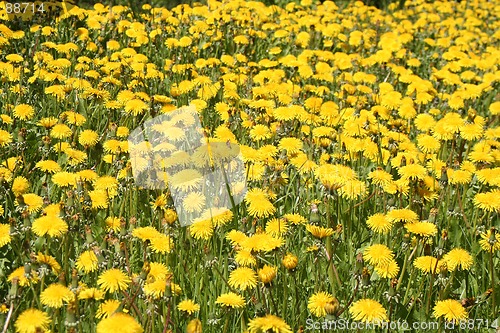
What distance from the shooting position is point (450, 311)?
1979mm

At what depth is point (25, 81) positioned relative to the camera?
3.53 meters

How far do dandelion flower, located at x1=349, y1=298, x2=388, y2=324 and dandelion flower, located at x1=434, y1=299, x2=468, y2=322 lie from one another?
0.22 metres

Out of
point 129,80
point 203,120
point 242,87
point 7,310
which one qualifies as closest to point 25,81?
point 129,80

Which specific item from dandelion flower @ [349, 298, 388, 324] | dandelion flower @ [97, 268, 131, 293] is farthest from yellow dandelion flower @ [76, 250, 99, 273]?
dandelion flower @ [349, 298, 388, 324]

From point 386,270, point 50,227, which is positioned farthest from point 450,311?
point 50,227

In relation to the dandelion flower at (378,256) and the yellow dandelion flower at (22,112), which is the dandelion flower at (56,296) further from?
the yellow dandelion flower at (22,112)

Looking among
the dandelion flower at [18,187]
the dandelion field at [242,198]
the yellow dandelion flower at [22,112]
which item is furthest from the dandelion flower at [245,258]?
the yellow dandelion flower at [22,112]

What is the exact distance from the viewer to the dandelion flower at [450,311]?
6.47 feet

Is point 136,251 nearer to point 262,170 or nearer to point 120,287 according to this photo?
point 120,287

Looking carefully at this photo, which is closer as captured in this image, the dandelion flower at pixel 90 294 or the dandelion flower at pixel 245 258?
the dandelion flower at pixel 90 294

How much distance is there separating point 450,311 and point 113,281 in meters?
1.02

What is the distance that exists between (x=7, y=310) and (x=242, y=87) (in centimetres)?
240

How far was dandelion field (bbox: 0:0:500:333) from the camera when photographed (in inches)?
75.5

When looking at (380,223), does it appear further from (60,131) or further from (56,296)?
(60,131)
